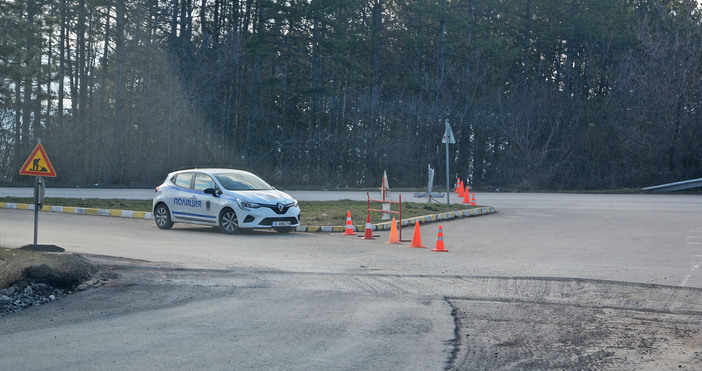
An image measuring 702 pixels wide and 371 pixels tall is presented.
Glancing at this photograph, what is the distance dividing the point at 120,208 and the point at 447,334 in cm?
1927

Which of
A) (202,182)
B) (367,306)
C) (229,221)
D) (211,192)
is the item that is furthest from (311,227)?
(367,306)

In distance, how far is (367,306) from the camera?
8.95 m

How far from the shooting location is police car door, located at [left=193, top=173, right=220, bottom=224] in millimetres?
18562

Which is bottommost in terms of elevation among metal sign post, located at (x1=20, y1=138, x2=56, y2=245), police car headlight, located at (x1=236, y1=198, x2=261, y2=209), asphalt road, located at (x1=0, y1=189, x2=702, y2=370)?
asphalt road, located at (x1=0, y1=189, x2=702, y2=370)

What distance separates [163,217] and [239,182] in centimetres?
226

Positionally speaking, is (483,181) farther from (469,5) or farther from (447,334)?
(447,334)

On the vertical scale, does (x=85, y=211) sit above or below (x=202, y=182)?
below

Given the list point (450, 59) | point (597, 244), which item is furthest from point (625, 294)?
point (450, 59)

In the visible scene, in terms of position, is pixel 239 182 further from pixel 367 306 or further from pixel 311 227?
pixel 367 306

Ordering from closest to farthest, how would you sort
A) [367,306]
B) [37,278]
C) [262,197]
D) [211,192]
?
1. [367,306]
2. [37,278]
3. [262,197]
4. [211,192]

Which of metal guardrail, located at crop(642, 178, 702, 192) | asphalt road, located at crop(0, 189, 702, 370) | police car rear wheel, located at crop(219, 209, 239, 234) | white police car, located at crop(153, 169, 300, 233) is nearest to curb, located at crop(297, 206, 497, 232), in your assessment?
white police car, located at crop(153, 169, 300, 233)

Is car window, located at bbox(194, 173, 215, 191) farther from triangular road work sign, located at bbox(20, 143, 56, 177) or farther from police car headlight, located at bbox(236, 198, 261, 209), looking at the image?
triangular road work sign, located at bbox(20, 143, 56, 177)

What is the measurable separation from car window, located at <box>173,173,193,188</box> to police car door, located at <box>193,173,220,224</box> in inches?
9.7

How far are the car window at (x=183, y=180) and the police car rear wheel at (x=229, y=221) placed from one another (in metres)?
1.57
